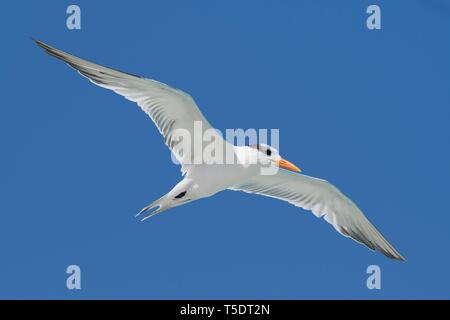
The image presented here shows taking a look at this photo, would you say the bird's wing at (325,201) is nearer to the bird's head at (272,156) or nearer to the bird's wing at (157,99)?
the bird's head at (272,156)

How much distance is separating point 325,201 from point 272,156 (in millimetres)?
1495

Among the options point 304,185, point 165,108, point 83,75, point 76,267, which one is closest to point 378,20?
point 304,185

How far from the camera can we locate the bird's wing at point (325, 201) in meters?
12.2

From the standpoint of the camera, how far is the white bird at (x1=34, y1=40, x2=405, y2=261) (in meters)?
10.5

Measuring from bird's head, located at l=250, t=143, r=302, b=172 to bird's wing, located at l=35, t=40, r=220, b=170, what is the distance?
88cm

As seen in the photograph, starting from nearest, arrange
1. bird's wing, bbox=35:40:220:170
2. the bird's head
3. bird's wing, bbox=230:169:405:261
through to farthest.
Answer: bird's wing, bbox=35:40:220:170 → the bird's head → bird's wing, bbox=230:169:405:261

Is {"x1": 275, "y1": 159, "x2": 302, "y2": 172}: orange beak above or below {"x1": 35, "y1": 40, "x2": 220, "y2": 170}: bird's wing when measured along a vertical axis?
below

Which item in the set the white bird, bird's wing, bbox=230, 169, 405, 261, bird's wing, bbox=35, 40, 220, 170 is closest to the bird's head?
the white bird

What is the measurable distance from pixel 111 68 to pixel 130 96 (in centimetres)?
61

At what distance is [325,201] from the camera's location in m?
12.6

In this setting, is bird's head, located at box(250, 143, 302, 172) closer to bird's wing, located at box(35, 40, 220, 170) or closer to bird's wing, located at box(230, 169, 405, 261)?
bird's wing, located at box(230, 169, 405, 261)

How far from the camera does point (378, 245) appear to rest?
1236 cm

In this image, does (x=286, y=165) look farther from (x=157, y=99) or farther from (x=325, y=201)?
(x=157, y=99)

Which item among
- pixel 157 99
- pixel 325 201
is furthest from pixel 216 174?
pixel 325 201
